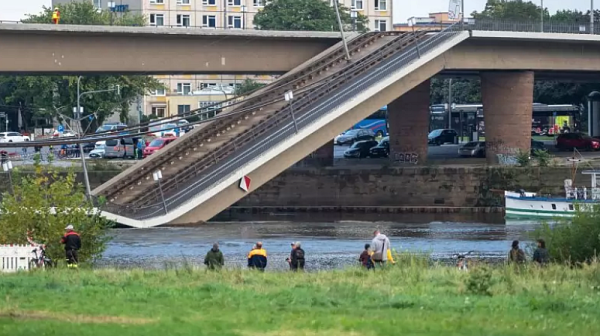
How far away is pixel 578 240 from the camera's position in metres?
36.4

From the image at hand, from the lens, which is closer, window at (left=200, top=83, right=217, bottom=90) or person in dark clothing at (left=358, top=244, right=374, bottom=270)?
person in dark clothing at (left=358, top=244, right=374, bottom=270)

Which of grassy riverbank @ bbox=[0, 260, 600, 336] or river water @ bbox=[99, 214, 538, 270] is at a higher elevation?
grassy riverbank @ bbox=[0, 260, 600, 336]

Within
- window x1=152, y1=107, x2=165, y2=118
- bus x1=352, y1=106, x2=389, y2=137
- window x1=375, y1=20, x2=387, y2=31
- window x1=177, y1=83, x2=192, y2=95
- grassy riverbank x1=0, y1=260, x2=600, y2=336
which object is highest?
window x1=375, y1=20, x2=387, y2=31

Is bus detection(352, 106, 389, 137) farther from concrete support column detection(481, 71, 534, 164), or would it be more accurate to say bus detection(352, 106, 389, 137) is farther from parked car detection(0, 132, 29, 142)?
concrete support column detection(481, 71, 534, 164)

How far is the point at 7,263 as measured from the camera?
3350cm

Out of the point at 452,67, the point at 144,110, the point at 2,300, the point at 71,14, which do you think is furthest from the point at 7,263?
the point at 144,110

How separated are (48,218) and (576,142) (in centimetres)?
6502

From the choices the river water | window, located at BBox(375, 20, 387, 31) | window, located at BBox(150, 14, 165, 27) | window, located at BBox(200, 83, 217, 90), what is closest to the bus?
window, located at BBox(200, 83, 217, 90)

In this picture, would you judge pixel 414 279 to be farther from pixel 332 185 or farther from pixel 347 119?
pixel 332 185

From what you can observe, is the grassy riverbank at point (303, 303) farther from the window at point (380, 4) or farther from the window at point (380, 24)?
the window at point (380, 4)

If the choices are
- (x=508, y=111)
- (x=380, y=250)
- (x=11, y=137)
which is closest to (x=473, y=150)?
(x=508, y=111)

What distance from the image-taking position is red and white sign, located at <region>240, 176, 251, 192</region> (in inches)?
2324

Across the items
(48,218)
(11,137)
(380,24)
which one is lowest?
(11,137)

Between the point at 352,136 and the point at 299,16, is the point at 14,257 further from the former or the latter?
the point at 299,16
